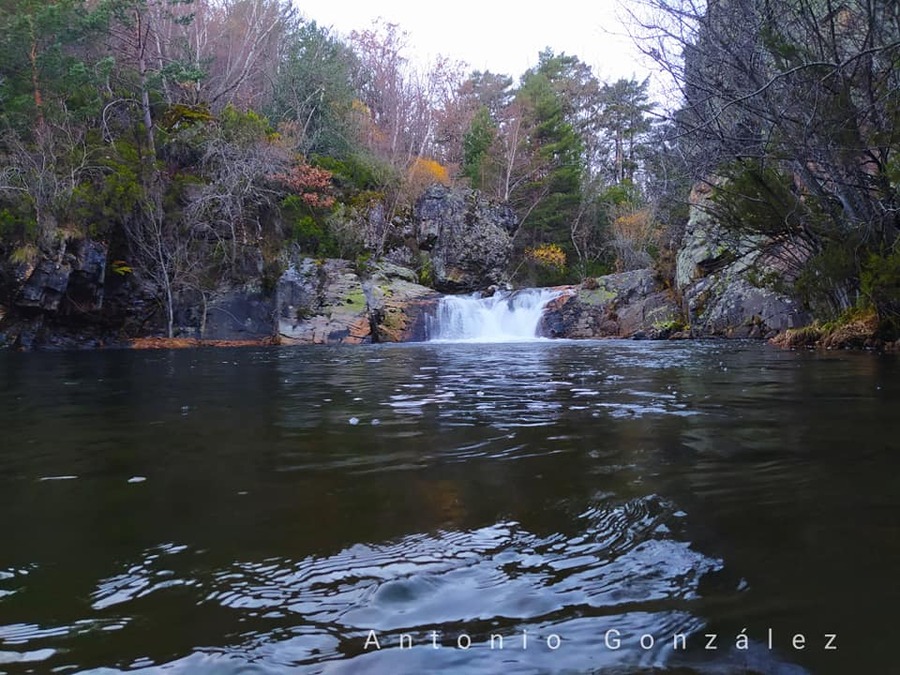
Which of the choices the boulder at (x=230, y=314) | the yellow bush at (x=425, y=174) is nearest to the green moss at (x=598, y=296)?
the yellow bush at (x=425, y=174)

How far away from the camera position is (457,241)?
3027 centimetres

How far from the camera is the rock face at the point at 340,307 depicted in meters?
22.0

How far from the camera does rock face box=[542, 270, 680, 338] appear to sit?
80.1ft

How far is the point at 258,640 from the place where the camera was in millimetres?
1586

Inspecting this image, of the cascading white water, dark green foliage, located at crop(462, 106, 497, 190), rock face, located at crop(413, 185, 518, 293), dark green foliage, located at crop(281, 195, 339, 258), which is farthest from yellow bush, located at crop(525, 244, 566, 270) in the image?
dark green foliage, located at crop(281, 195, 339, 258)

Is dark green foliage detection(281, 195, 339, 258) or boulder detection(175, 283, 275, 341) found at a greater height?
dark green foliage detection(281, 195, 339, 258)

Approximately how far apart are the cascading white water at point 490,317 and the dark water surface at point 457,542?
59.9 ft

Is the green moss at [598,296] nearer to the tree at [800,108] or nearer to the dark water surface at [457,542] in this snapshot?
the tree at [800,108]

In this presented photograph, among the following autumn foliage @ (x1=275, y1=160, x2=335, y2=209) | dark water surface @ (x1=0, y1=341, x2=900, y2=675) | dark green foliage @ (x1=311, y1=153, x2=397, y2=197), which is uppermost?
dark green foliage @ (x1=311, y1=153, x2=397, y2=197)

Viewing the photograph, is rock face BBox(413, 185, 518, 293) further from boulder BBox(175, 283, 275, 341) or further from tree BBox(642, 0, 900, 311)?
tree BBox(642, 0, 900, 311)

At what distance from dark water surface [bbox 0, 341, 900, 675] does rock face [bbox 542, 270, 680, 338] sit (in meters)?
19.6

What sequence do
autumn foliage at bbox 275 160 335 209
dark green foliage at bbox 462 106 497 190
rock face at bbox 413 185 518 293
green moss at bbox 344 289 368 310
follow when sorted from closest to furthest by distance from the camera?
1. green moss at bbox 344 289 368 310
2. autumn foliage at bbox 275 160 335 209
3. rock face at bbox 413 185 518 293
4. dark green foliage at bbox 462 106 497 190

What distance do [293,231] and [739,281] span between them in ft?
54.5

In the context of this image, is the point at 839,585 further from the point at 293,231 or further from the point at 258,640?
the point at 293,231
